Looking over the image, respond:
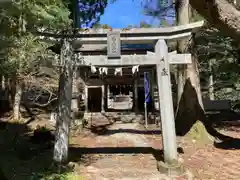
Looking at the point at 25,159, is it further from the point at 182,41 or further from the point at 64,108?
the point at 182,41

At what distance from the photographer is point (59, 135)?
607 cm

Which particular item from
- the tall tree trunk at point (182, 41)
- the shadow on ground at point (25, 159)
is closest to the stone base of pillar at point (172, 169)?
the shadow on ground at point (25, 159)

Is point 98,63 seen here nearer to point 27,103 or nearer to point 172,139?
point 172,139

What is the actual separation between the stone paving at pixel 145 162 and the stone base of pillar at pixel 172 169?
95 mm

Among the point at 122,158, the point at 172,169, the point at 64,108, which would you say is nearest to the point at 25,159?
the point at 64,108

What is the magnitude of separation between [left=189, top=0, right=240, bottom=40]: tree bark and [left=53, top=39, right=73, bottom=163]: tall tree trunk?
2.88 meters

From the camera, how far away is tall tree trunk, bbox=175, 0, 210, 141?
8516mm

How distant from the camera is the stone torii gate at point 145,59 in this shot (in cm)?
604

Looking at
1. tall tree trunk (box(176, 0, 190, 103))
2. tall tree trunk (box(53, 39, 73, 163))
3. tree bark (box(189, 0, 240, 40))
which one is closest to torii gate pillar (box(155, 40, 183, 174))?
tree bark (box(189, 0, 240, 40))

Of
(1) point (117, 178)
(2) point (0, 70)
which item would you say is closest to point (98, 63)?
(2) point (0, 70)

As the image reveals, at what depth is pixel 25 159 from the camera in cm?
698

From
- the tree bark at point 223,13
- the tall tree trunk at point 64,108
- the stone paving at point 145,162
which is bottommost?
the stone paving at point 145,162

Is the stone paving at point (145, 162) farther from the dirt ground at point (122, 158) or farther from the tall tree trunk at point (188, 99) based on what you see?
the tall tree trunk at point (188, 99)

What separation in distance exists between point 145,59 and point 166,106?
1.11 metres
